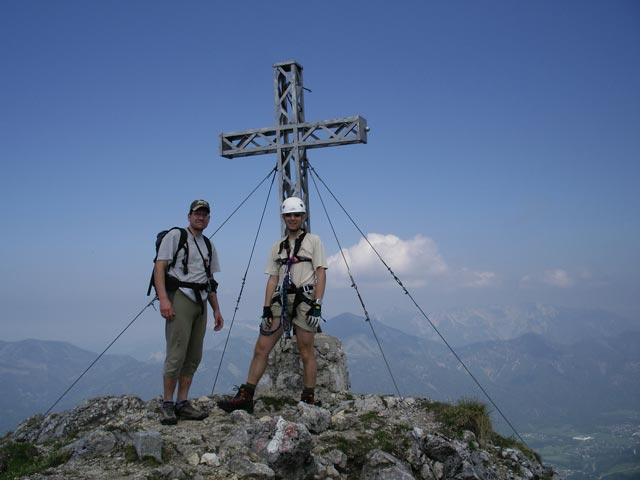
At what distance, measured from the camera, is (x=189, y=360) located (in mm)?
8219

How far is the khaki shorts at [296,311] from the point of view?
866cm

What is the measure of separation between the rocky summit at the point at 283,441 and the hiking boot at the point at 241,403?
147mm

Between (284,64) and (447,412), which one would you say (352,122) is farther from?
(447,412)

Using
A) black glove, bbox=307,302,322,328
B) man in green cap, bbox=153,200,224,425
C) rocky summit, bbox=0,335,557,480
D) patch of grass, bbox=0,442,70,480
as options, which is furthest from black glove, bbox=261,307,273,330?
patch of grass, bbox=0,442,70,480

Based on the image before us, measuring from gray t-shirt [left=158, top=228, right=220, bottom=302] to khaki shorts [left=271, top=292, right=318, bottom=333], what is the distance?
119cm

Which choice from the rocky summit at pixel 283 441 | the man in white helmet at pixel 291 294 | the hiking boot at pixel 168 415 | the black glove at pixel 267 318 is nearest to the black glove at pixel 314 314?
the man in white helmet at pixel 291 294

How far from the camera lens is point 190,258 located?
8.00 m

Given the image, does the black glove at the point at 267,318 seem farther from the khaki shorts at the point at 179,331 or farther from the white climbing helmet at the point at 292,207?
the white climbing helmet at the point at 292,207

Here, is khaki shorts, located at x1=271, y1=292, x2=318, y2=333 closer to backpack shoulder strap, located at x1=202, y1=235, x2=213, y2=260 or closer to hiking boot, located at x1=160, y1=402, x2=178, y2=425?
backpack shoulder strap, located at x1=202, y1=235, x2=213, y2=260

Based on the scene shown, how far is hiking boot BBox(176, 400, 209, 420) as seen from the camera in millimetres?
8156

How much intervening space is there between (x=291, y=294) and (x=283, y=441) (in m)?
2.71

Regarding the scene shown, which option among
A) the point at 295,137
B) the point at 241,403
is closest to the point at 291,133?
the point at 295,137

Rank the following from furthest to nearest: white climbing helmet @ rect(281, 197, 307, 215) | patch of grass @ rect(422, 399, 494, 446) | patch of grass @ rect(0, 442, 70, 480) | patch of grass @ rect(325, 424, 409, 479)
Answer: patch of grass @ rect(422, 399, 494, 446) → white climbing helmet @ rect(281, 197, 307, 215) → patch of grass @ rect(325, 424, 409, 479) → patch of grass @ rect(0, 442, 70, 480)

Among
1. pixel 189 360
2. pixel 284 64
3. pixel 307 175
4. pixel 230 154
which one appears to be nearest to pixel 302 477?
pixel 189 360
